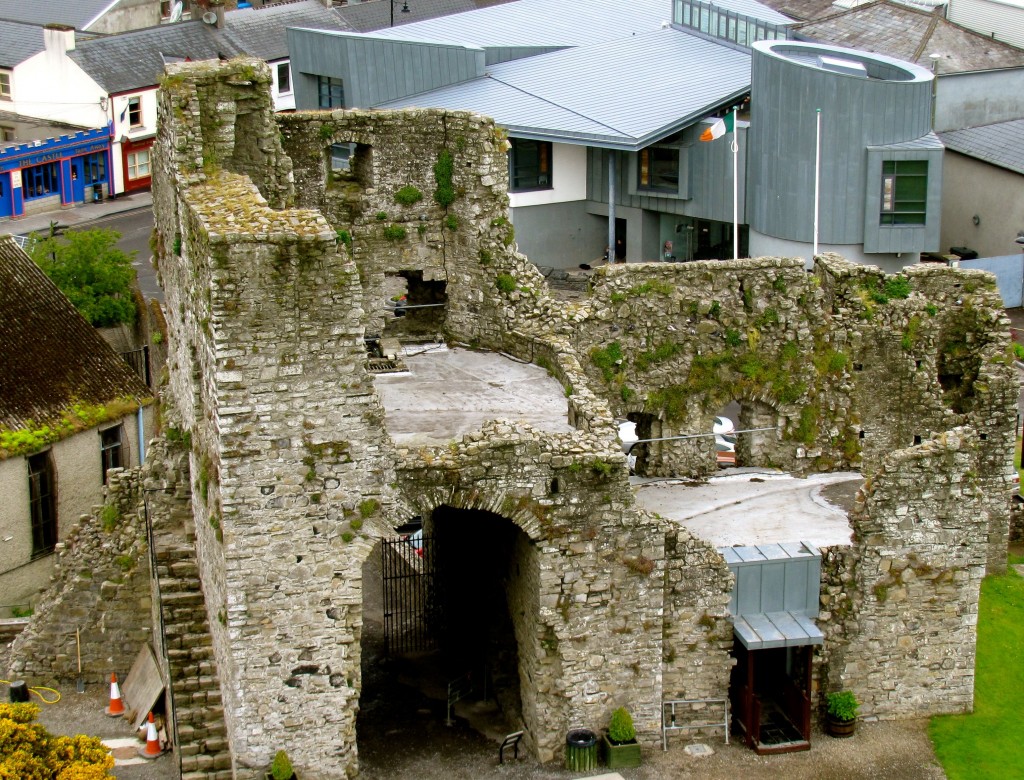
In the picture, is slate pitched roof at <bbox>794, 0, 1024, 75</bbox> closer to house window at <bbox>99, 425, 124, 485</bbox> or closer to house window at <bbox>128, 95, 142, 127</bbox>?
house window at <bbox>128, 95, 142, 127</bbox>

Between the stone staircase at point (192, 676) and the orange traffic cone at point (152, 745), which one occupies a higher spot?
the stone staircase at point (192, 676)

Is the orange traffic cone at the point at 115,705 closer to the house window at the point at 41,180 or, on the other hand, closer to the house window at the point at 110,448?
the house window at the point at 110,448

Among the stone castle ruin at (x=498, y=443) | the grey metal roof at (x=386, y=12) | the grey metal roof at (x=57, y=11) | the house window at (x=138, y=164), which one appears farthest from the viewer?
the grey metal roof at (x=386, y=12)

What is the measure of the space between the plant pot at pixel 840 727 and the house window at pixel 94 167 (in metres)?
50.9

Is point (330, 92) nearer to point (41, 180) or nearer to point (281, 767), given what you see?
point (41, 180)

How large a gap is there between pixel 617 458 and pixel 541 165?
3428 centimetres

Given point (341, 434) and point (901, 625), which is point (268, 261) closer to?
point (341, 434)

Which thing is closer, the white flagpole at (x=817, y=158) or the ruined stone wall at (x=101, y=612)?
the ruined stone wall at (x=101, y=612)

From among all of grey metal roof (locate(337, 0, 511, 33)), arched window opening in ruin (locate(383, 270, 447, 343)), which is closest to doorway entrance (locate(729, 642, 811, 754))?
arched window opening in ruin (locate(383, 270, 447, 343))

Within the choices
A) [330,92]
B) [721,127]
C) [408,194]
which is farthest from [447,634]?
[330,92]

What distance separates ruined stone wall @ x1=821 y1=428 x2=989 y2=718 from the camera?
30.3 m

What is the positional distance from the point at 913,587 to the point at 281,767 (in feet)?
35.8

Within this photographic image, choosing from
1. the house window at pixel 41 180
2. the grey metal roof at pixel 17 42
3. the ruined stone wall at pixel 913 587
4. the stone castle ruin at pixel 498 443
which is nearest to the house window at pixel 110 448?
the stone castle ruin at pixel 498 443

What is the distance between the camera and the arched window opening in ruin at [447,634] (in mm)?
30672
